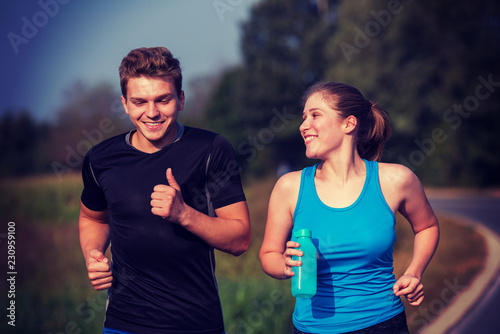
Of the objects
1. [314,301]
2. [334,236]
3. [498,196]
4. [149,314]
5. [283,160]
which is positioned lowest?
[283,160]

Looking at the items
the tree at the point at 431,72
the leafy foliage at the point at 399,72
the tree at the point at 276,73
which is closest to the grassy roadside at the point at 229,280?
the leafy foliage at the point at 399,72

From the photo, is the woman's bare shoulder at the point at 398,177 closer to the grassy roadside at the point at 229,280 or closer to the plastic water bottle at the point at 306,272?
the plastic water bottle at the point at 306,272

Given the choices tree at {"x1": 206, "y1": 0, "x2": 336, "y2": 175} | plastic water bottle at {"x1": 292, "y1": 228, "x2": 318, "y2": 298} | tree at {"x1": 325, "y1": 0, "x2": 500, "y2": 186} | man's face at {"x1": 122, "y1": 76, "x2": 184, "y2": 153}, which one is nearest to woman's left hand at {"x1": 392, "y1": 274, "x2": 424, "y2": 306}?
plastic water bottle at {"x1": 292, "y1": 228, "x2": 318, "y2": 298}

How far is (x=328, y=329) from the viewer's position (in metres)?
2.92

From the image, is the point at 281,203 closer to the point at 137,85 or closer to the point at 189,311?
the point at 189,311

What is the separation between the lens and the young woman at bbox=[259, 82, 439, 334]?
2.93m

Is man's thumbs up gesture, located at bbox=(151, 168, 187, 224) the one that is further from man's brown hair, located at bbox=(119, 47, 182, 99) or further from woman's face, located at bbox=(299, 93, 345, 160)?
woman's face, located at bbox=(299, 93, 345, 160)

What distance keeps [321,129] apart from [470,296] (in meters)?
5.65

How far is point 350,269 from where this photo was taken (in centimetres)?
295

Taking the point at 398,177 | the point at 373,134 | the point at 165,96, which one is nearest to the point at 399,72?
the point at 373,134

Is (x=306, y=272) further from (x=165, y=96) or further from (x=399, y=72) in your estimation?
(x=399, y=72)

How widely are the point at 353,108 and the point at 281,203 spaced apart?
0.68 metres

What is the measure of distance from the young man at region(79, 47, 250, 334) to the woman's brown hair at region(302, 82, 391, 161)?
0.63m

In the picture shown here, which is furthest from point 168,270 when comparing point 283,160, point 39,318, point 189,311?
point 283,160
